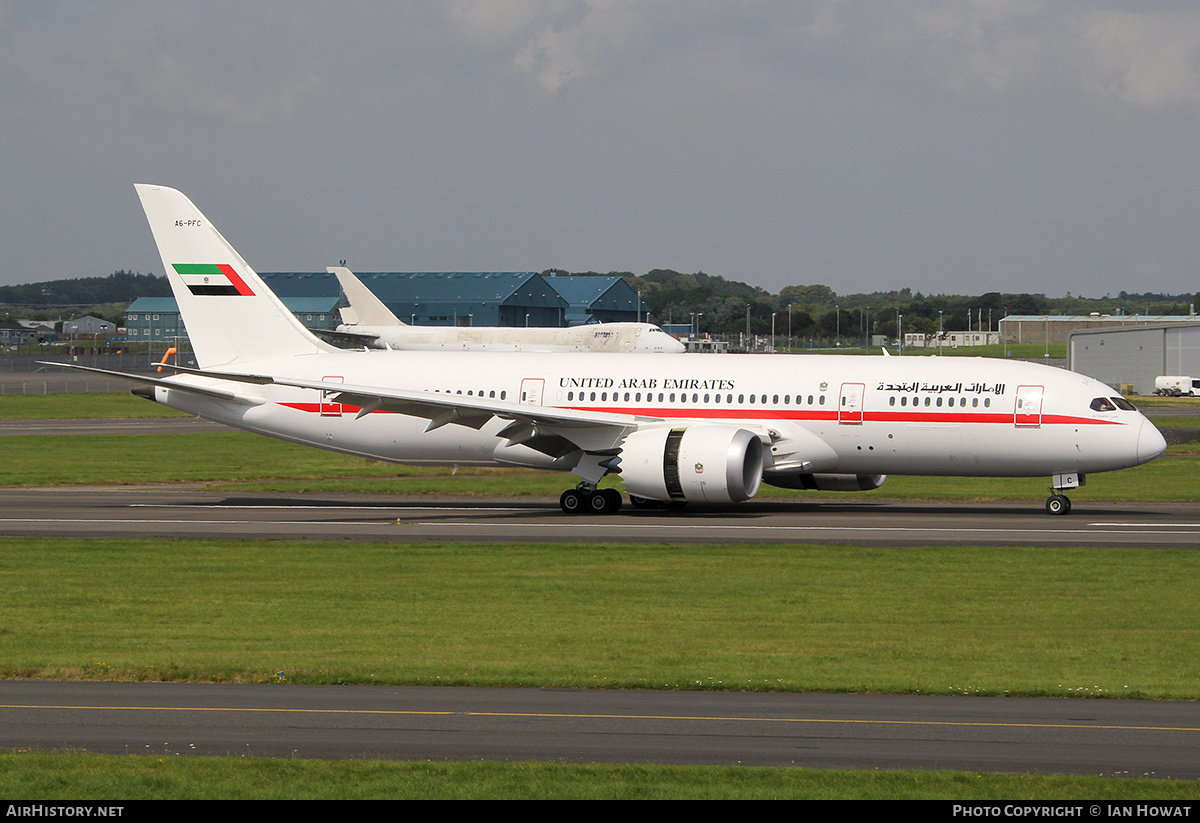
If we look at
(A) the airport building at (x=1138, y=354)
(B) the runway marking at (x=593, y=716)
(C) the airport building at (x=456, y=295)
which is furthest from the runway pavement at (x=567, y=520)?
(C) the airport building at (x=456, y=295)

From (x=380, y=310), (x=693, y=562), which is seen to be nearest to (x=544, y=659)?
(x=693, y=562)

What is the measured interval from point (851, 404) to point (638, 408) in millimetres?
5856

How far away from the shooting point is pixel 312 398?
3822 cm

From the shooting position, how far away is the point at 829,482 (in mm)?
36906

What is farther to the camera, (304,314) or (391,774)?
(304,314)

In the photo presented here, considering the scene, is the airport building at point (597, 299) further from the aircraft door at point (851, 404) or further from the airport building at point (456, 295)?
the aircraft door at point (851, 404)

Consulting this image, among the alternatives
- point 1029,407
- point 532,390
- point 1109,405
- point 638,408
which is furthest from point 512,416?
point 1109,405

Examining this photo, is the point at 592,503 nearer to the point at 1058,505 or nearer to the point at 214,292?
the point at 1058,505

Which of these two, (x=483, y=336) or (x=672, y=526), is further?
(x=483, y=336)

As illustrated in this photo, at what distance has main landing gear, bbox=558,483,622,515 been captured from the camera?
3581cm

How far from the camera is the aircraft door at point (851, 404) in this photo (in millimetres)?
34594

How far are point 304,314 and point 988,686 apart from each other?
169 meters

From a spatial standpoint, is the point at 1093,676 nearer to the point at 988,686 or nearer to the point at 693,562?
the point at 988,686

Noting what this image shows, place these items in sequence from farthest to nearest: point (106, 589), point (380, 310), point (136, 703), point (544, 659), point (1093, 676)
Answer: point (380, 310) < point (106, 589) < point (544, 659) < point (1093, 676) < point (136, 703)
